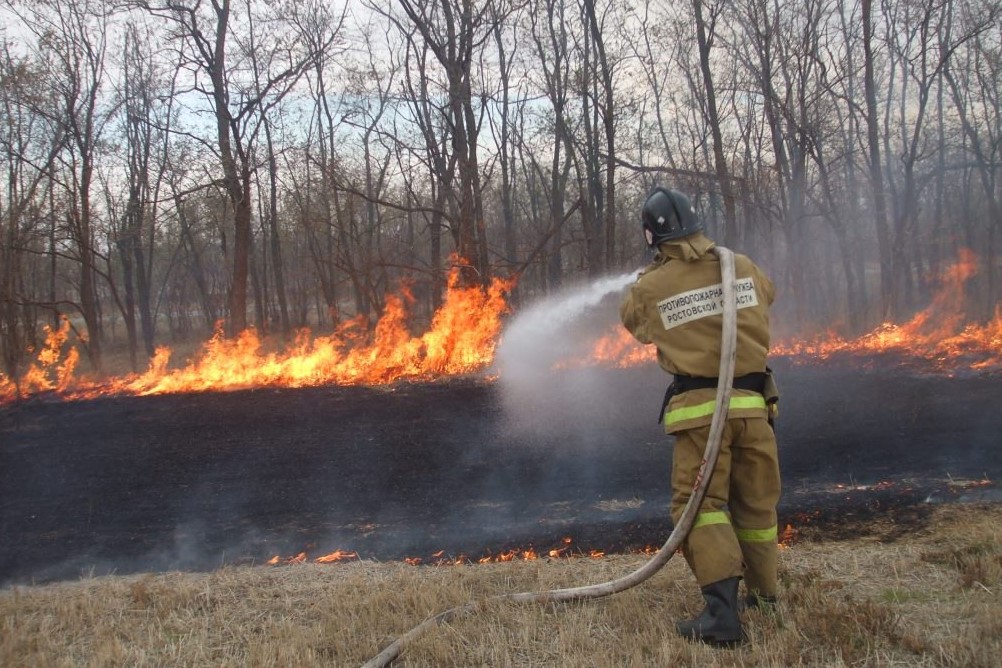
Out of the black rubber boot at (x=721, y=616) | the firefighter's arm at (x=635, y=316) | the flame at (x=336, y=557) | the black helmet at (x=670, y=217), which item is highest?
the black helmet at (x=670, y=217)

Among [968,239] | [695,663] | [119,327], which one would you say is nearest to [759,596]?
[695,663]

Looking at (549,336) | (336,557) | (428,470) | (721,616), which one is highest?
(549,336)

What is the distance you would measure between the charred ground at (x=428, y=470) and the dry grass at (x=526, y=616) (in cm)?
78

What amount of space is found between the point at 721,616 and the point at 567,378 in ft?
27.5

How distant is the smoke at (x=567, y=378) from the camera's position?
28.4 feet

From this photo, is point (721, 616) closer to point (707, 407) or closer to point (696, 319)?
point (707, 407)

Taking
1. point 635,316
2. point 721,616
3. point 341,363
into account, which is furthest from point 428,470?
point 341,363

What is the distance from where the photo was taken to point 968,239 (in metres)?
26.4

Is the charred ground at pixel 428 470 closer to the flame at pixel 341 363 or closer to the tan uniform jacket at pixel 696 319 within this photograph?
the flame at pixel 341 363

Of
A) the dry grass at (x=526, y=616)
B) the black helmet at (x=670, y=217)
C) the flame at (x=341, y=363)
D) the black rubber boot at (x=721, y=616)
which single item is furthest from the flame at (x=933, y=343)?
the black rubber boot at (x=721, y=616)

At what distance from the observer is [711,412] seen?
312cm

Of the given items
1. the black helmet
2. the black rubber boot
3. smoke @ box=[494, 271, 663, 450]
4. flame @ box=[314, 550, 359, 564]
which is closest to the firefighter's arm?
the black helmet

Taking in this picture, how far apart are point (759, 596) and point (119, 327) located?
4679 centimetres

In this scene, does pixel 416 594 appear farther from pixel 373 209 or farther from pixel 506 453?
pixel 373 209
